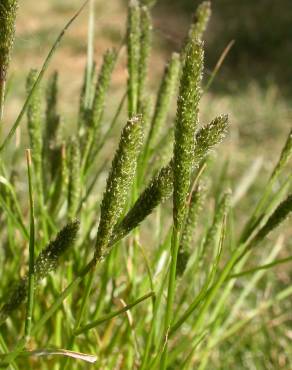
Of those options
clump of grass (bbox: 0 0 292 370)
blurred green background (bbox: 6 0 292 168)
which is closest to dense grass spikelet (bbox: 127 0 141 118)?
clump of grass (bbox: 0 0 292 370)

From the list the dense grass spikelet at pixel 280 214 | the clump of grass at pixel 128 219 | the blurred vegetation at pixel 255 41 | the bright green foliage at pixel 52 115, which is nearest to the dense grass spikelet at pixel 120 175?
the clump of grass at pixel 128 219

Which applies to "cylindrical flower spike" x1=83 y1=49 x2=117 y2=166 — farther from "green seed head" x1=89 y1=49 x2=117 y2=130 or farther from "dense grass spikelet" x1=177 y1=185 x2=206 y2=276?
"dense grass spikelet" x1=177 y1=185 x2=206 y2=276

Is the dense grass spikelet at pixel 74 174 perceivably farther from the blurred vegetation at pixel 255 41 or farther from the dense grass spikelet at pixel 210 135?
the blurred vegetation at pixel 255 41

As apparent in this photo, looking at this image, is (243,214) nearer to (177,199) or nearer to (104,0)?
(177,199)

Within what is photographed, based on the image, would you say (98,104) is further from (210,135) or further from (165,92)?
(210,135)

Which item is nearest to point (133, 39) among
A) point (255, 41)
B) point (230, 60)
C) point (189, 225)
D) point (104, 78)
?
point (104, 78)

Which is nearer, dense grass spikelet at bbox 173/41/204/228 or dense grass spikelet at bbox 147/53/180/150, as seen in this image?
dense grass spikelet at bbox 173/41/204/228

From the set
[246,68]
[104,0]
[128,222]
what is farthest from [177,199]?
[104,0]
